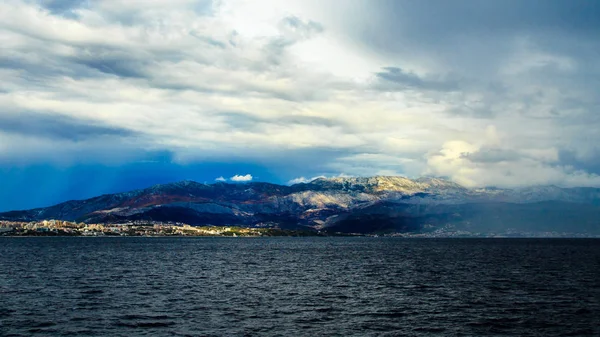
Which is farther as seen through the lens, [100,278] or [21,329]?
[100,278]

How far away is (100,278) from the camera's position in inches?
4577

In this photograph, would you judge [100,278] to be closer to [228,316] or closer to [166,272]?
[166,272]

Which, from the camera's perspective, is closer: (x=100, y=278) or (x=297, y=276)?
(x=100, y=278)

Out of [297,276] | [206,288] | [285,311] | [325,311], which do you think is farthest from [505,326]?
[297,276]

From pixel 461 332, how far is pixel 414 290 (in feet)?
124

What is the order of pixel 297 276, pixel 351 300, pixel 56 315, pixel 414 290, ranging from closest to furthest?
pixel 56 315
pixel 351 300
pixel 414 290
pixel 297 276

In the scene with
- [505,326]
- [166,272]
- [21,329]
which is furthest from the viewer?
[166,272]

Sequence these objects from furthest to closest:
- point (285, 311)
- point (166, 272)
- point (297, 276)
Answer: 1. point (166, 272)
2. point (297, 276)
3. point (285, 311)

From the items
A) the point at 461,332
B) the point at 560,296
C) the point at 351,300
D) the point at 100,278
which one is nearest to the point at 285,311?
the point at 351,300

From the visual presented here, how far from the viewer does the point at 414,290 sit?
97.2 m

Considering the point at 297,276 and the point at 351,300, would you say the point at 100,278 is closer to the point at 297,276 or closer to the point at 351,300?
the point at 297,276

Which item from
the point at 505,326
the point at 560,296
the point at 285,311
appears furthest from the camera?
the point at 560,296

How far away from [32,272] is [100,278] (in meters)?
27.2

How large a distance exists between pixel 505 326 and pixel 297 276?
6775 centimetres
